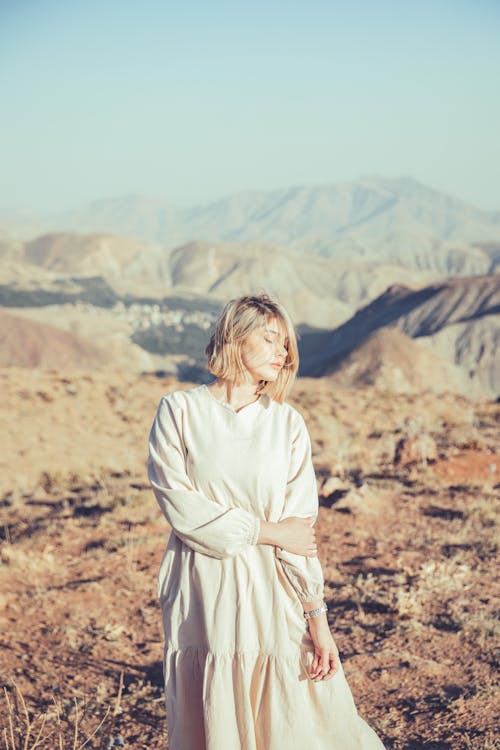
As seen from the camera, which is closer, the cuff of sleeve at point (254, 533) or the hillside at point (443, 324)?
the cuff of sleeve at point (254, 533)

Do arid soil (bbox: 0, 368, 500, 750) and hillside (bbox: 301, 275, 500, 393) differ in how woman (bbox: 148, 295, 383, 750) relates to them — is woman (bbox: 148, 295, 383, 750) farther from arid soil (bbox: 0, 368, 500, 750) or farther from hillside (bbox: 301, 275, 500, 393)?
hillside (bbox: 301, 275, 500, 393)

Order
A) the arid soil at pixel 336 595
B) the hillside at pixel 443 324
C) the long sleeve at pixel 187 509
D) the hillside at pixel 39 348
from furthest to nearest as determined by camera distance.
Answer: the hillside at pixel 443 324 < the hillside at pixel 39 348 < the arid soil at pixel 336 595 < the long sleeve at pixel 187 509

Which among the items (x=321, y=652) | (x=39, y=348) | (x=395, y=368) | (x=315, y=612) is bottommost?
(x=39, y=348)

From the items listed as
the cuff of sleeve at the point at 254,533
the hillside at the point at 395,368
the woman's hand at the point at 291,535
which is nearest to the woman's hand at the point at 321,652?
the woman's hand at the point at 291,535

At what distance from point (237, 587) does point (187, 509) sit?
26 cm

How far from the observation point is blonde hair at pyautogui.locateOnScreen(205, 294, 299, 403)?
200 cm

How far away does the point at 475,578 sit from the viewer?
15.4 feet

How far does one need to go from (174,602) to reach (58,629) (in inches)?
95.9

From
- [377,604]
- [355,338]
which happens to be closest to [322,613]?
[377,604]

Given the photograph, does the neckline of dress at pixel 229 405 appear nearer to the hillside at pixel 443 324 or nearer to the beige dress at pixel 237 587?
the beige dress at pixel 237 587

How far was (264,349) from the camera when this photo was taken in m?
2.03

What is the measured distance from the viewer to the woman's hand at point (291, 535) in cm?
193

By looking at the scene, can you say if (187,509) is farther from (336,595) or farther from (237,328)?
(336,595)

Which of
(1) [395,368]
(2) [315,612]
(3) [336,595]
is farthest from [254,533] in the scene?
(1) [395,368]
